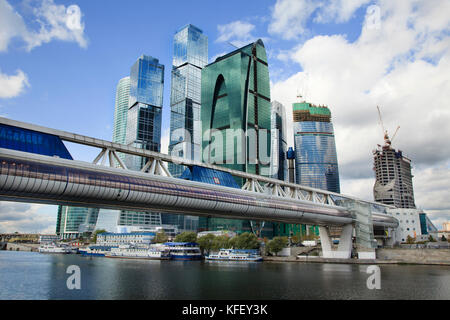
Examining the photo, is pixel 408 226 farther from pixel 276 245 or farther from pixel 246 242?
pixel 246 242

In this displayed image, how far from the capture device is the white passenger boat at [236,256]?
100 meters

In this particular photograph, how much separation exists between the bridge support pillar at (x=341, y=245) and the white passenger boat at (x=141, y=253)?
1990 inches

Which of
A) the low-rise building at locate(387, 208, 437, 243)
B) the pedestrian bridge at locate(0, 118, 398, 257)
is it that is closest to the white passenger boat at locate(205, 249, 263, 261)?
the pedestrian bridge at locate(0, 118, 398, 257)

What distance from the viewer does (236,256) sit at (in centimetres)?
10344

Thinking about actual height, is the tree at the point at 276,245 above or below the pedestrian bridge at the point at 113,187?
below

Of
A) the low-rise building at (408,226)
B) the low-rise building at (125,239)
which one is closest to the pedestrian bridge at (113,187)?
the low-rise building at (408,226)

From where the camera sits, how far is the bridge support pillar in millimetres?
92562

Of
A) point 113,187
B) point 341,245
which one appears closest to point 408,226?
point 341,245

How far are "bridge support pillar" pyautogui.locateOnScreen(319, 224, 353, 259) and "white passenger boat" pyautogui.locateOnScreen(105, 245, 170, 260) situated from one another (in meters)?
50.6

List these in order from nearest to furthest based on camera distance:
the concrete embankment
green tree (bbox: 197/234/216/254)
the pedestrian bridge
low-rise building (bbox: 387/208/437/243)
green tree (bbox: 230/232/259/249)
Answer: the pedestrian bridge
the concrete embankment
green tree (bbox: 230/232/259/249)
green tree (bbox: 197/234/216/254)
low-rise building (bbox: 387/208/437/243)

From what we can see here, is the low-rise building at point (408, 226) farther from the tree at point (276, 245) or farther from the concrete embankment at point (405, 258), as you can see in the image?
the tree at point (276, 245)

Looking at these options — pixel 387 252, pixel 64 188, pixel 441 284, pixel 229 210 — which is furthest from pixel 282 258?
pixel 64 188

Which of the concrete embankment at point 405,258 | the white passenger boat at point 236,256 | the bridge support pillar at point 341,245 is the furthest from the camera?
the white passenger boat at point 236,256

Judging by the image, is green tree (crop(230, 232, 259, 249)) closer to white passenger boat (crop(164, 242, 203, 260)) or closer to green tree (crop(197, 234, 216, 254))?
green tree (crop(197, 234, 216, 254))
